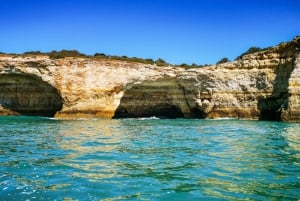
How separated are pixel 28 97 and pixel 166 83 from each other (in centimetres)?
1785

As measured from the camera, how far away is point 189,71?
44.1m

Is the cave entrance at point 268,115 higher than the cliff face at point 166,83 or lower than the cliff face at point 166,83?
lower

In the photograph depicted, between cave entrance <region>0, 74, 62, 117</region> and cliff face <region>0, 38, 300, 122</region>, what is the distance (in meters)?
0.92

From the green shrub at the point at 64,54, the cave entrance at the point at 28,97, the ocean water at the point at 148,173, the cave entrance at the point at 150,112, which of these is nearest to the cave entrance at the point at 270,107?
the cave entrance at the point at 150,112

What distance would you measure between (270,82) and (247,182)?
3501 cm

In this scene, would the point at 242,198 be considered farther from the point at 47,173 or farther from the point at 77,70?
the point at 77,70

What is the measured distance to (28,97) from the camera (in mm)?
49719

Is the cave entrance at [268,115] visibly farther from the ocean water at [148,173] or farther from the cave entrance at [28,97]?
the ocean water at [148,173]

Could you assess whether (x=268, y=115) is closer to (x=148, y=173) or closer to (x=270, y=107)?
(x=270, y=107)

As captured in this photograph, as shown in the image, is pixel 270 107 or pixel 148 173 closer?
pixel 148 173

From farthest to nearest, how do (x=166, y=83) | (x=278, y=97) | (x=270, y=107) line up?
(x=166, y=83), (x=270, y=107), (x=278, y=97)

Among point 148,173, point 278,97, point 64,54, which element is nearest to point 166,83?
point 278,97

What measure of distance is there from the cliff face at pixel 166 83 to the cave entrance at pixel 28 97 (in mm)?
921

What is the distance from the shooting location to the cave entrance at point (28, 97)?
4794cm
